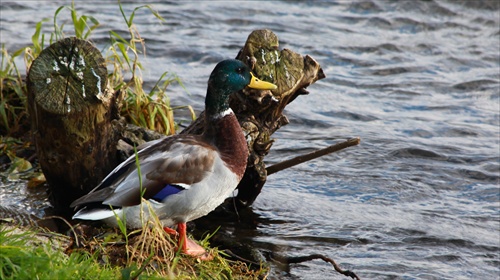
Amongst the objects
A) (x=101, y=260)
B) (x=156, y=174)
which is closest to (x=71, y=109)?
(x=156, y=174)

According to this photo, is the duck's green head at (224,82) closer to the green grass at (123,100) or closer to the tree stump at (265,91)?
the tree stump at (265,91)

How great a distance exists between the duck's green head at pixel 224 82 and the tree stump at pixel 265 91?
51 cm

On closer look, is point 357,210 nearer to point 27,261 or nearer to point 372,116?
point 372,116

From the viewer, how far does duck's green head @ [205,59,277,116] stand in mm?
4949

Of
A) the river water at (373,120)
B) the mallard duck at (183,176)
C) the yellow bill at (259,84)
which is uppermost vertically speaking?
the yellow bill at (259,84)

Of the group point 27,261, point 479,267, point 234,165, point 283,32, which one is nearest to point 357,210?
point 479,267

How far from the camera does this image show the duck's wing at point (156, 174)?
177 inches

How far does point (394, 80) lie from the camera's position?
10.1 meters

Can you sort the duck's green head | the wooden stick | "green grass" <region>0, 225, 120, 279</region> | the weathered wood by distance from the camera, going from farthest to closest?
the wooden stick < the weathered wood < the duck's green head < "green grass" <region>0, 225, 120, 279</region>

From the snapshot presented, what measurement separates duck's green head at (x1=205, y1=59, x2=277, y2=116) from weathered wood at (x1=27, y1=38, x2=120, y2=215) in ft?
2.32

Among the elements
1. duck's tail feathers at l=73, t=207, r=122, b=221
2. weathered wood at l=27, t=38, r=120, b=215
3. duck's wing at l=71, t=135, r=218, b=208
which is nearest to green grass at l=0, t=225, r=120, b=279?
duck's tail feathers at l=73, t=207, r=122, b=221

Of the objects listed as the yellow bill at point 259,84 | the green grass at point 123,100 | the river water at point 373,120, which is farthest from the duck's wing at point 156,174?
the green grass at point 123,100

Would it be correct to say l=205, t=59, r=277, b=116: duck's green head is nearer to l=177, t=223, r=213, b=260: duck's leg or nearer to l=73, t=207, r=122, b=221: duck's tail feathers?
l=177, t=223, r=213, b=260: duck's leg

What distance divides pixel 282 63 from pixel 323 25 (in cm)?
636
